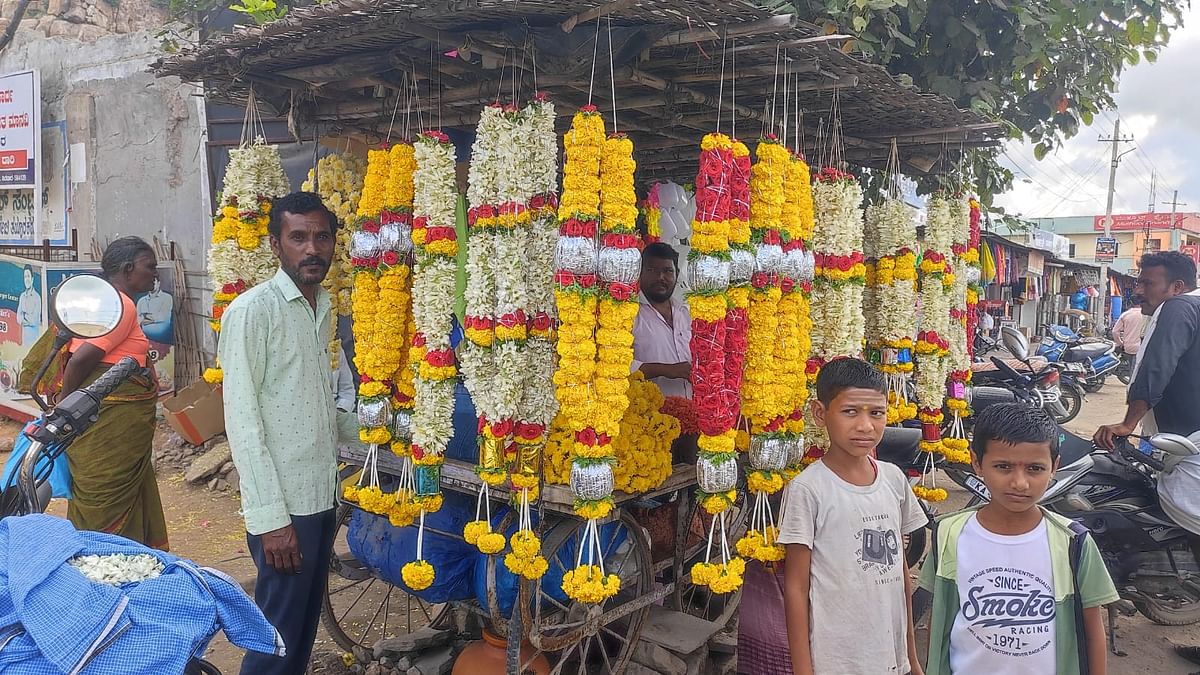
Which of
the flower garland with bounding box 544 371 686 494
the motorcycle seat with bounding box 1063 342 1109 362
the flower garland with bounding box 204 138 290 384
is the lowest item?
the motorcycle seat with bounding box 1063 342 1109 362

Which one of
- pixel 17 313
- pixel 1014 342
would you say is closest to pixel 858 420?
pixel 1014 342

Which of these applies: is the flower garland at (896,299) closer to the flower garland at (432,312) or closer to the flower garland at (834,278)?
the flower garland at (834,278)

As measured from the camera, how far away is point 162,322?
8.33m

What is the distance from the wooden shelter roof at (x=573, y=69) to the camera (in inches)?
110

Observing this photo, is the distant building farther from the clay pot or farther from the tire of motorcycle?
the clay pot

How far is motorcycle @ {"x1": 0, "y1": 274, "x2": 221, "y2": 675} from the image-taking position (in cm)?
220

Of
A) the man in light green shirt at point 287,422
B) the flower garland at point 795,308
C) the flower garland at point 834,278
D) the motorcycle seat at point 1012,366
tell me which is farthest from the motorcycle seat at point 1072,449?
the man in light green shirt at point 287,422

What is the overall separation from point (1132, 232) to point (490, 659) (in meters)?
49.2

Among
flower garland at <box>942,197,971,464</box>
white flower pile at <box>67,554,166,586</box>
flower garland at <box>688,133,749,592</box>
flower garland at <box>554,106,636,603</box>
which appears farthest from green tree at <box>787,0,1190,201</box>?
white flower pile at <box>67,554,166,586</box>

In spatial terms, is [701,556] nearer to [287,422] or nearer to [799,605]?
[799,605]

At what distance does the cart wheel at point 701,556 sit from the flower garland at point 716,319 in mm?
705

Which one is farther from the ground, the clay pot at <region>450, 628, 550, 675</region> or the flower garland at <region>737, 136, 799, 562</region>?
the flower garland at <region>737, 136, 799, 562</region>

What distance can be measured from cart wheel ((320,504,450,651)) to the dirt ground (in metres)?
0.21

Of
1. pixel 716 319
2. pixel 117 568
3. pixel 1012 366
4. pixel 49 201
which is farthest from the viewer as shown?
pixel 49 201
